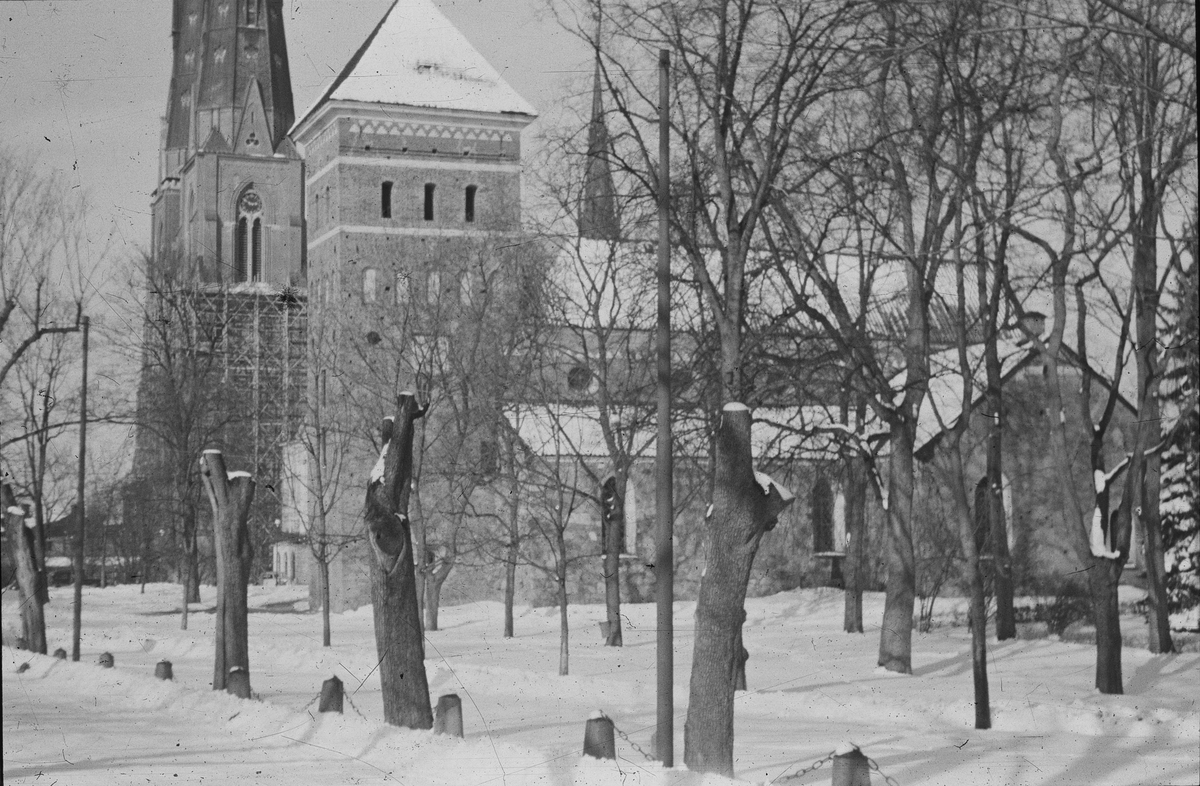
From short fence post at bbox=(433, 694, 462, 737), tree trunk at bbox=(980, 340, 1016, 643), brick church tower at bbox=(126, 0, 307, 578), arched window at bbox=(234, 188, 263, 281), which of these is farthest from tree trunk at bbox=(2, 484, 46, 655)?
arched window at bbox=(234, 188, 263, 281)

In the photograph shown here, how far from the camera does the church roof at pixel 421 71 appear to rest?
154ft

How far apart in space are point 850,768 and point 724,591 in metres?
2.06

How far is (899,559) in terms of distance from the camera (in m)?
22.8

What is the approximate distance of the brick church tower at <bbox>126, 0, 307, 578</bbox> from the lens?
40.9 meters

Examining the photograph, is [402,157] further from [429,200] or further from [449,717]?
[449,717]

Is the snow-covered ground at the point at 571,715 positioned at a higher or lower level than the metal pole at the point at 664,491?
lower

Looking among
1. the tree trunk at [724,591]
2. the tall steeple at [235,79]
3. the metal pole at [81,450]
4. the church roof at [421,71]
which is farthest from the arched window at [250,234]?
the tree trunk at [724,591]

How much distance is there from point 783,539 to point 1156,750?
28361mm

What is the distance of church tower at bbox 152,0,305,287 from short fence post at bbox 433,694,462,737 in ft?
216

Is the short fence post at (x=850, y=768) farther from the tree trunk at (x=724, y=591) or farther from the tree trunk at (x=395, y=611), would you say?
the tree trunk at (x=395, y=611)

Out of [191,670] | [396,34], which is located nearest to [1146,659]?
[191,670]

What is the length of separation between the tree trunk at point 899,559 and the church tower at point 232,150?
60169mm

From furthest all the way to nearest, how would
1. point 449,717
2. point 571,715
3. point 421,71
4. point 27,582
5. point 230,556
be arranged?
point 421,71 < point 27,582 < point 230,556 < point 571,715 < point 449,717

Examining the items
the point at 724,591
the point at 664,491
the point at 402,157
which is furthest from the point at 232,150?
the point at 724,591
